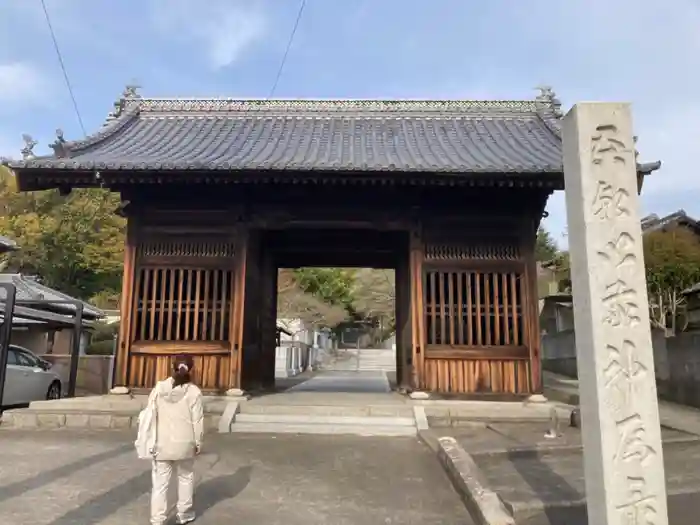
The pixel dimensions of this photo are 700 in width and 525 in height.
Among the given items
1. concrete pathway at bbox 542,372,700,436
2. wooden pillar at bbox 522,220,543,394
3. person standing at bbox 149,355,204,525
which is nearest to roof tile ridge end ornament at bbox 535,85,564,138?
wooden pillar at bbox 522,220,543,394

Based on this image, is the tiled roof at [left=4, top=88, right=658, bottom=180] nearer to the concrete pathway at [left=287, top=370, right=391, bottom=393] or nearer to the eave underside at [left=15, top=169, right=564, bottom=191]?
the eave underside at [left=15, top=169, right=564, bottom=191]

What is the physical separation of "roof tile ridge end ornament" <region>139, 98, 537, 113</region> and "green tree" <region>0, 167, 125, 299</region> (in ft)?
69.7

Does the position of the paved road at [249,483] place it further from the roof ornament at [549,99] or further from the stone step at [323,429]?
the roof ornament at [549,99]

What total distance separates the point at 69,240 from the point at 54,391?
2164 cm

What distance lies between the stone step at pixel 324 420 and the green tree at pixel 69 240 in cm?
2802

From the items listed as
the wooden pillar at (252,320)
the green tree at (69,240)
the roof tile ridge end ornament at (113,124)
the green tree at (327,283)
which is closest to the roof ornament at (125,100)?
the roof tile ridge end ornament at (113,124)

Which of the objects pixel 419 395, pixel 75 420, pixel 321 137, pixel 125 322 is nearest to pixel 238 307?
pixel 125 322

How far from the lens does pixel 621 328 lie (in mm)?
3607

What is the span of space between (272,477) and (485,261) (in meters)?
6.44

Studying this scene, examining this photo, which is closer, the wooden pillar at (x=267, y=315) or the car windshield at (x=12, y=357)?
the car windshield at (x=12, y=357)

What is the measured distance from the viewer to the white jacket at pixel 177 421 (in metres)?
4.38

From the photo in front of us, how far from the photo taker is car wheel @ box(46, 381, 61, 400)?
14.5 meters

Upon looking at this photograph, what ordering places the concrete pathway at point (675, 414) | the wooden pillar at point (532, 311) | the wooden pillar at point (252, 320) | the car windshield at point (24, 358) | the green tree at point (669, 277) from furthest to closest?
1. the green tree at point (669, 277)
2. the car windshield at point (24, 358)
3. the wooden pillar at point (252, 320)
4. the wooden pillar at point (532, 311)
5. the concrete pathway at point (675, 414)

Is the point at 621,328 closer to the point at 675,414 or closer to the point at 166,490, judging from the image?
the point at 166,490
